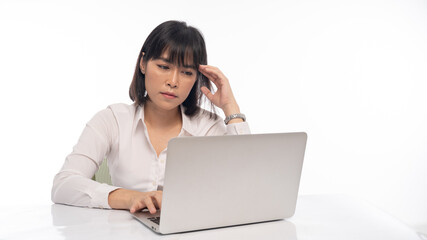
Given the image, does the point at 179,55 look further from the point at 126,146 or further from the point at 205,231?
the point at 205,231

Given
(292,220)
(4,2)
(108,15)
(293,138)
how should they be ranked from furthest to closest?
(108,15) < (4,2) < (292,220) < (293,138)

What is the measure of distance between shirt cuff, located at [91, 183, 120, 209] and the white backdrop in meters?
2.38

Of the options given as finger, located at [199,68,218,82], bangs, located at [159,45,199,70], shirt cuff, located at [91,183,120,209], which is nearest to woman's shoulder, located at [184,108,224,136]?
finger, located at [199,68,218,82]

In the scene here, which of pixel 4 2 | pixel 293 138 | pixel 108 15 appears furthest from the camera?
pixel 108 15

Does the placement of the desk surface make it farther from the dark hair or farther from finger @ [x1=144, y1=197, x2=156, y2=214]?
the dark hair

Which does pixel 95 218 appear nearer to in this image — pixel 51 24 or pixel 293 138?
pixel 293 138

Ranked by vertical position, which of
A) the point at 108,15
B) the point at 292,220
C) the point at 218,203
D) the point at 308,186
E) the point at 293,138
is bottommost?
the point at 308,186

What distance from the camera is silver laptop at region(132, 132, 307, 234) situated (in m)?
1.04

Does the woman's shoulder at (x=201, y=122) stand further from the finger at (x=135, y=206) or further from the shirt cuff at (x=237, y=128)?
the finger at (x=135, y=206)

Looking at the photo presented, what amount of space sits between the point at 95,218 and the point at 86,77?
101 inches

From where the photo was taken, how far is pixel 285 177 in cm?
121

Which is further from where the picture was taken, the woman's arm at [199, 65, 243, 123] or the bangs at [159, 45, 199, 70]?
the woman's arm at [199, 65, 243, 123]

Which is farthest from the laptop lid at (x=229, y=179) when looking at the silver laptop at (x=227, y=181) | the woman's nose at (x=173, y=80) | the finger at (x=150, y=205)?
the woman's nose at (x=173, y=80)

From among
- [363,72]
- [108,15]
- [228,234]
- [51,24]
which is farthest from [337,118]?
[228,234]
